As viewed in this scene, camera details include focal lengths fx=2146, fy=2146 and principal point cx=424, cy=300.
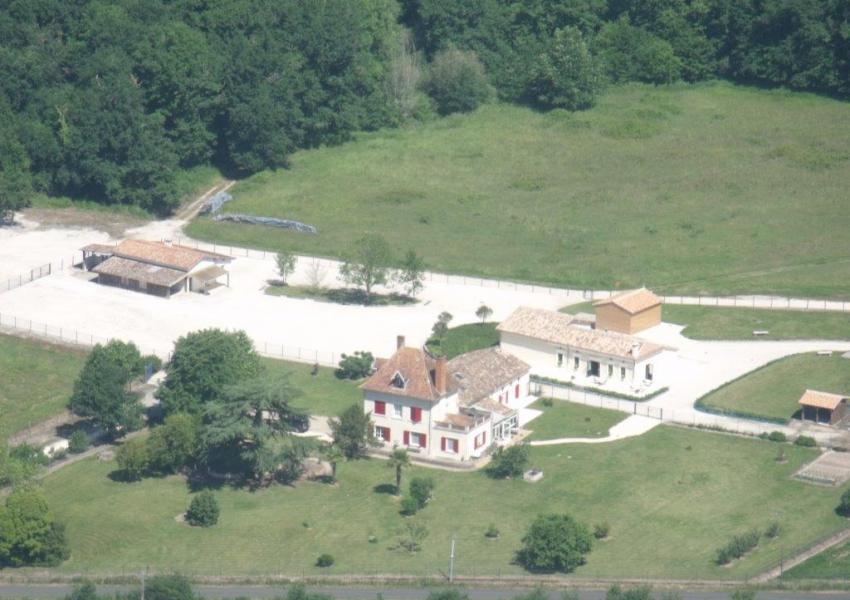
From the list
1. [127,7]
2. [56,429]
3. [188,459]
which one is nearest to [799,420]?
[188,459]

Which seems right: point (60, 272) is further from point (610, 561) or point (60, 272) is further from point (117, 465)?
point (610, 561)

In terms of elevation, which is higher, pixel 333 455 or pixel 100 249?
pixel 100 249

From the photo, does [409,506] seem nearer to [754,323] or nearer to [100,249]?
[754,323]

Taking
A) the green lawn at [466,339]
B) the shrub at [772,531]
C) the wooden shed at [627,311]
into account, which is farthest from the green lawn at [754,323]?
the shrub at [772,531]

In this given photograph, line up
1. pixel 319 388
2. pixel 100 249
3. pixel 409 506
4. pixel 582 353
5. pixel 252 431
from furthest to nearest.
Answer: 1. pixel 100 249
2. pixel 582 353
3. pixel 319 388
4. pixel 252 431
5. pixel 409 506

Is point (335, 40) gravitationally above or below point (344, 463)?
above

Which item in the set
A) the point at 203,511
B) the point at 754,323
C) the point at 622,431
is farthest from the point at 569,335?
the point at 203,511

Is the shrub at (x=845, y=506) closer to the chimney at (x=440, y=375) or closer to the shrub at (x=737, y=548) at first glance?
the shrub at (x=737, y=548)

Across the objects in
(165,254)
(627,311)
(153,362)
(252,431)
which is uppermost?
(165,254)
